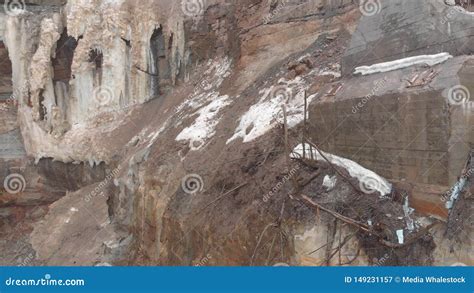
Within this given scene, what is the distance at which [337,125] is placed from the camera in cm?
737

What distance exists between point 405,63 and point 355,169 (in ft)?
6.25

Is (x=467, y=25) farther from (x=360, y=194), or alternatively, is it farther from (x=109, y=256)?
(x=109, y=256)

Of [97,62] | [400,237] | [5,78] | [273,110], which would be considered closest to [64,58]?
[97,62]

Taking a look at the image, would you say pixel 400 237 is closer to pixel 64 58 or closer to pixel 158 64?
pixel 158 64

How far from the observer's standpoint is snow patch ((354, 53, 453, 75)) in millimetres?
6434

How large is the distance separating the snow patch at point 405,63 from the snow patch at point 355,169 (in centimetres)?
167

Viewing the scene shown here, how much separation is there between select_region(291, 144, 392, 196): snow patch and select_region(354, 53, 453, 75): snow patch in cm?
167

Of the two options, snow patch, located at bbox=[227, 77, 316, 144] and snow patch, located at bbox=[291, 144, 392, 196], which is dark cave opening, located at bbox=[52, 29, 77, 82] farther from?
snow patch, located at bbox=[291, 144, 392, 196]

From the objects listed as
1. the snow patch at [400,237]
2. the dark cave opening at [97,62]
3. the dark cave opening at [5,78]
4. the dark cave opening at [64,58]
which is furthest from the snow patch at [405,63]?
the dark cave opening at [5,78]

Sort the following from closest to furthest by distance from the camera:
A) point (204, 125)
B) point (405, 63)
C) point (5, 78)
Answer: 1. point (405, 63)
2. point (204, 125)
3. point (5, 78)

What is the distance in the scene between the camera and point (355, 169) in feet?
22.3

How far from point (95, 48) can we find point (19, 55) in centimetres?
426

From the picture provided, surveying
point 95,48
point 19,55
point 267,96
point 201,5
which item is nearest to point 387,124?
point 267,96

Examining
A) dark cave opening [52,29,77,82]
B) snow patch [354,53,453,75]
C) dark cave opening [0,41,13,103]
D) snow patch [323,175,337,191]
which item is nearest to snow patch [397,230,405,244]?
snow patch [323,175,337,191]
